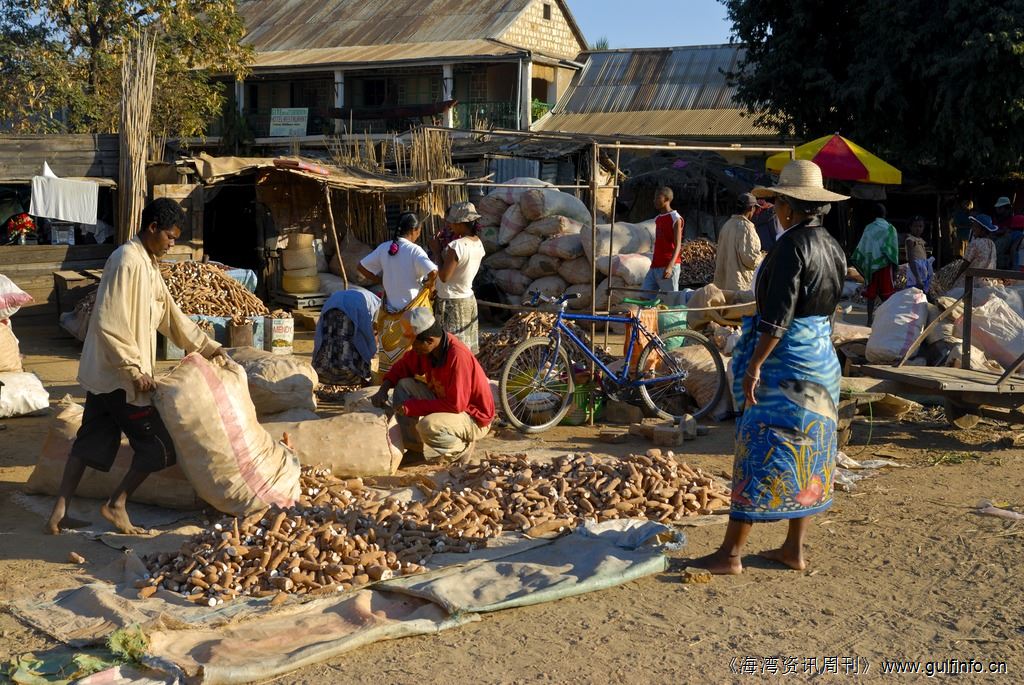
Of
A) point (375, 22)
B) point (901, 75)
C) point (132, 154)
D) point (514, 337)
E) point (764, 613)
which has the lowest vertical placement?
point (764, 613)

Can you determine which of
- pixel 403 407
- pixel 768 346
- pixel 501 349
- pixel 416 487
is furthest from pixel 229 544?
pixel 501 349

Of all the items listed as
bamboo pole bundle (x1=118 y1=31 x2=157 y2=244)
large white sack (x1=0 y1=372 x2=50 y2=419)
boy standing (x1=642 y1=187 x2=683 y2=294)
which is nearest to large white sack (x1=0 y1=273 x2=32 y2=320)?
large white sack (x1=0 y1=372 x2=50 y2=419)

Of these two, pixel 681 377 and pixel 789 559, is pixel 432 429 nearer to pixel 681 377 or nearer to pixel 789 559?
pixel 789 559

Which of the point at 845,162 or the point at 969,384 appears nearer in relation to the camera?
the point at 969,384

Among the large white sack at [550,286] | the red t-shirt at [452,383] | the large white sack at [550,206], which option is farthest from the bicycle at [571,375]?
the large white sack at [550,206]

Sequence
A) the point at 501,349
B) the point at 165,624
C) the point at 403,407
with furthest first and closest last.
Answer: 1. the point at 501,349
2. the point at 403,407
3. the point at 165,624

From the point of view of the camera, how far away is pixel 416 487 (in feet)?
20.1

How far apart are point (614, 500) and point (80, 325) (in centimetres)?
819

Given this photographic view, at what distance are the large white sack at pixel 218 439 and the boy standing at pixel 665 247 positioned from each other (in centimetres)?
608

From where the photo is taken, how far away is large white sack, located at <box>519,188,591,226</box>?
14.1m

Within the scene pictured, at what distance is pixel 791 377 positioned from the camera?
15.4 feet

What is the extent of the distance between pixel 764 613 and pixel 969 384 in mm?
3670

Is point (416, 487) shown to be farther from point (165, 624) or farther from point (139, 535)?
point (165, 624)

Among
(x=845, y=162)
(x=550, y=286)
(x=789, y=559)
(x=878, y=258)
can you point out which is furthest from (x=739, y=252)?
(x=789, y=559)
